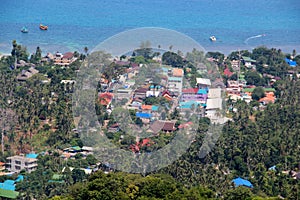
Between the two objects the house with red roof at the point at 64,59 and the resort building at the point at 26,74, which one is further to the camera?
the house with red roof at the point at 64,59

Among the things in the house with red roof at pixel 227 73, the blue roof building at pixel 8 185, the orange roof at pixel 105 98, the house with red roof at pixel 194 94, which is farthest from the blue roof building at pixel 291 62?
the blue roof building at pixel 8 185

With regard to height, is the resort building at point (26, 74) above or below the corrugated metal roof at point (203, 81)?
above

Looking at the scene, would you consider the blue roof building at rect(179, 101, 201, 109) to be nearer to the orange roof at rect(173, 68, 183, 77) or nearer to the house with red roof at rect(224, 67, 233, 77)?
the orange roof at rect(173, 68, 183, 77)

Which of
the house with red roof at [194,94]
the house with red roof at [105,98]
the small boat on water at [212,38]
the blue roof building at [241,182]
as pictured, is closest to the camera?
the blue roof building at [241,182]

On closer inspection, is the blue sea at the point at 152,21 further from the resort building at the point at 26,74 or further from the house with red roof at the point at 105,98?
the house with red roof at the point at 105,98

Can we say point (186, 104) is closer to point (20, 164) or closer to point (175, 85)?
point (175, 85)

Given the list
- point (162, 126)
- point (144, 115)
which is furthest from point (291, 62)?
point (162, 126)
